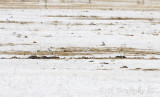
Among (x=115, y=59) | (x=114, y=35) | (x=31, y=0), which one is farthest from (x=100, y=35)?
(x=31, y=0)

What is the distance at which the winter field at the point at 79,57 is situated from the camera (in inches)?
484

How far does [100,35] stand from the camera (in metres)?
24.6

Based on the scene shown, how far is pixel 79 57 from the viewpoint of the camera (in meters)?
17.6

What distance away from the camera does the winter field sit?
12305mm
